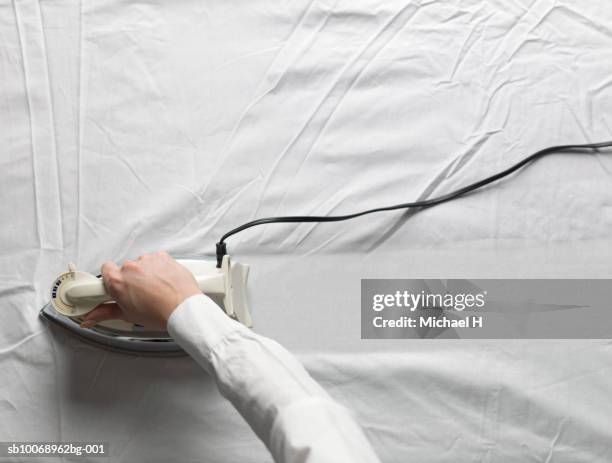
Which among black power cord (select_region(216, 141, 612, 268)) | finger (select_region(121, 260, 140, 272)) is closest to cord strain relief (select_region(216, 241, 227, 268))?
black power cord (select_region(216, 141, 612, 268))

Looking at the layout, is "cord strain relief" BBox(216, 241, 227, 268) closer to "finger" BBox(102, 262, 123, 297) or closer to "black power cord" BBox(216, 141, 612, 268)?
"black power cord" BBox(216, 141, 612, 268)

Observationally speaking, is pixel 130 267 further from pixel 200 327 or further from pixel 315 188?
pixel 315 188

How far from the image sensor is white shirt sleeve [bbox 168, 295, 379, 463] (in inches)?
17.7

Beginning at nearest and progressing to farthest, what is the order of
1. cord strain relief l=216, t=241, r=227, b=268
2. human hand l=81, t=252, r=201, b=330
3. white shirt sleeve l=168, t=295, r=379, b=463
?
1. white shirt sleeve l=168, t=295, r=379, b=463
2. human hand l=81, t=252, r=201, b=330
3. cord strain relief l=216, t=241, r=227, b=268

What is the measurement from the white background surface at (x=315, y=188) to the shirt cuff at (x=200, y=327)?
196 millimetres

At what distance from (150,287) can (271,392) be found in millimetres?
182

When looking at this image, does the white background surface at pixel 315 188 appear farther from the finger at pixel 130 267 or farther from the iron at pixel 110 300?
the finger at pixel 130 267

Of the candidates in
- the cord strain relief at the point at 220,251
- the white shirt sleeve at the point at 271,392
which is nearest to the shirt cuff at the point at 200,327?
the white shirt sleeve at the point at 271,392

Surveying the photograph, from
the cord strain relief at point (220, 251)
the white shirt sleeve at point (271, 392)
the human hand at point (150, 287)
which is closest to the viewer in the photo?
the white shirt sleeve at point (271, 392)

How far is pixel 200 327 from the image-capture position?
21.2 inches

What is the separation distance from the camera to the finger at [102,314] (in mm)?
681

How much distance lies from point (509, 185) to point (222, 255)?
37cm

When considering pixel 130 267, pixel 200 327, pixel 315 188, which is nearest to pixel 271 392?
pixel 200 327

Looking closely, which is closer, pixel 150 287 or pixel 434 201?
pixel 150 287
